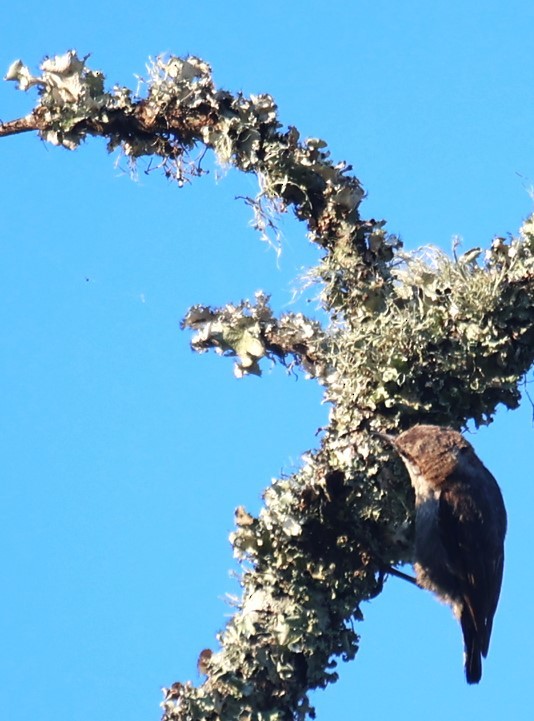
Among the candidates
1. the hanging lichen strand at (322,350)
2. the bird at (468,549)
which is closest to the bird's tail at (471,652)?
the bird at (468,549)

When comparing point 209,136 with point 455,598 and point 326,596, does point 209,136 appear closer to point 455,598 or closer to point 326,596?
point 326,596

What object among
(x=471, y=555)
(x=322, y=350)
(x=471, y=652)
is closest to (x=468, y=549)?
(x=471, y=555)

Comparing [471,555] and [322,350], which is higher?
[322,350]

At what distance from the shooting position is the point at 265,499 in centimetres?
320

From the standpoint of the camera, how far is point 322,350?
3695 mm

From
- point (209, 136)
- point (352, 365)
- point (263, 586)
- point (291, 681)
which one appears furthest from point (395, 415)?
point (209, 136)

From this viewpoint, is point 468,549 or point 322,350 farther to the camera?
point 468,549

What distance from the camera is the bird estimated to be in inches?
174

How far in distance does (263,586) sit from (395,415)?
737 millimetres

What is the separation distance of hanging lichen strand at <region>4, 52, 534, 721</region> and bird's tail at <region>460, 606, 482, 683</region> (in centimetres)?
146

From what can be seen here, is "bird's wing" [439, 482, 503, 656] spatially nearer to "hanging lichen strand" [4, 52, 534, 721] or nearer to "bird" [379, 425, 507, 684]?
"bird" [379, 425, 507, 684]

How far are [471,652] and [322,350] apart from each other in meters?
1.76

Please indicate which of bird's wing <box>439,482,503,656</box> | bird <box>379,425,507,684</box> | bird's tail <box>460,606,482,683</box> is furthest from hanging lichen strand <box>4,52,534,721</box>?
bird's tail <box>460,606,482,683</box>

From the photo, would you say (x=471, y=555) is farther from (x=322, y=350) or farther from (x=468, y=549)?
(x=322, y=350)
